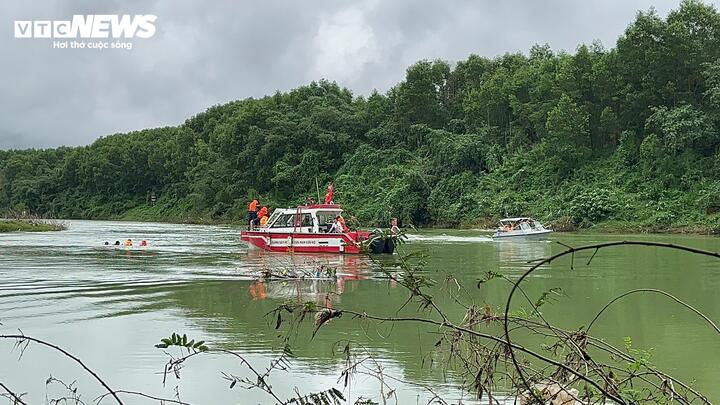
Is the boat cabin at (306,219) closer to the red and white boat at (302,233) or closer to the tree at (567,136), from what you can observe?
the red and white boat at (302,233)

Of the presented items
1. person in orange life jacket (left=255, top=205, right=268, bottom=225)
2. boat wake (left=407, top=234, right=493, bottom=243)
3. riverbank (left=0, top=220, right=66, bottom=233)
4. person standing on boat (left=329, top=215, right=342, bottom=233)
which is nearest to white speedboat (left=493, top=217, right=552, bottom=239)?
boat wake (left=407, top=234, right=493, bottom=243)

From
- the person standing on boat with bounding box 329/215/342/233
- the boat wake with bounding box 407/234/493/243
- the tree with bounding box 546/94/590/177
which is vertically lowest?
the boat wake with bounding box 407/234/493/243

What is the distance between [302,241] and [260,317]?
38.7 ft

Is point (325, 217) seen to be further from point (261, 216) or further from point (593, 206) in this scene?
point (593, 206)

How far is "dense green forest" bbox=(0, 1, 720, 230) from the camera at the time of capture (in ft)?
115

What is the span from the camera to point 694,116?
112 feet

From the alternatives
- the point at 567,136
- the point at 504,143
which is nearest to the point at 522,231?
the point at 567,136

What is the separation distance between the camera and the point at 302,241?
855 inches

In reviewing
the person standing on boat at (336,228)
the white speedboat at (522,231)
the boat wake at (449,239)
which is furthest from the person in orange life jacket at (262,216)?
the white speedboat at (522,231)

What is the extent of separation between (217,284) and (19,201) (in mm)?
77022

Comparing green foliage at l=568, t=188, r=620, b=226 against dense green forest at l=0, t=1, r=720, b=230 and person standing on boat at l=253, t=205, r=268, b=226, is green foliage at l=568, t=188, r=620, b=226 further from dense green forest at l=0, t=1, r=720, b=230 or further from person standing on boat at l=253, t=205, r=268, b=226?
person standing on boat at l=253, t=205, r=268, b=226

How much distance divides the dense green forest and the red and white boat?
17.3 m

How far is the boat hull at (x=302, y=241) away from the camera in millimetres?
20953

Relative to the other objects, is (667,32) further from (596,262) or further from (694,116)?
(596,262)
